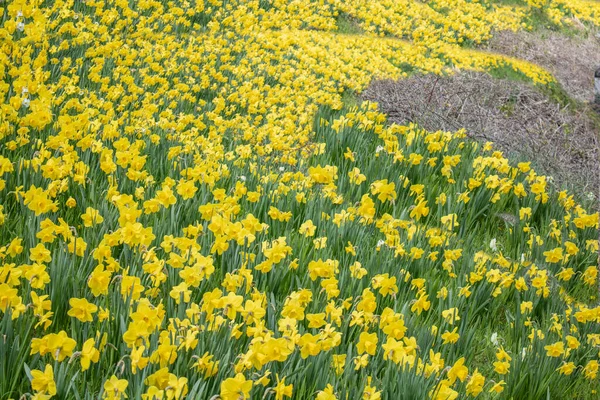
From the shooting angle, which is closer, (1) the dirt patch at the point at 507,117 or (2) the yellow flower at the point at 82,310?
(2) the yellow flower at the point at 82,310

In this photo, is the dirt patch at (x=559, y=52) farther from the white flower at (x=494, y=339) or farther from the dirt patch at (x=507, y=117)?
the white flower at (x=494, y=339)

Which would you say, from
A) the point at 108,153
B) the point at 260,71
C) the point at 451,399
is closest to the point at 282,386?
the point at 451,399

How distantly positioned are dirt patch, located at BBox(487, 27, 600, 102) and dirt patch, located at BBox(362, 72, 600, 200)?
2.98 metres

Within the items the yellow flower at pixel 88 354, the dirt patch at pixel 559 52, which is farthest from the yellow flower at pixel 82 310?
the dirt patch at pixel 559 52

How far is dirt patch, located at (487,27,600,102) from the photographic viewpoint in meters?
12.4

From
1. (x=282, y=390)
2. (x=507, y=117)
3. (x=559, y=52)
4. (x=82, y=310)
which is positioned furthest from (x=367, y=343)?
(x=559, y=52)

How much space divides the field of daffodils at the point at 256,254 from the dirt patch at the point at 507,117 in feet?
3.66

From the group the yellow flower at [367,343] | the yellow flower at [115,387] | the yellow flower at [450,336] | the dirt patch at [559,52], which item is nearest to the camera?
the yellow flower at [115,387]

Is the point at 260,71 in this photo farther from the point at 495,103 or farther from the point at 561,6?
the point at 561,6

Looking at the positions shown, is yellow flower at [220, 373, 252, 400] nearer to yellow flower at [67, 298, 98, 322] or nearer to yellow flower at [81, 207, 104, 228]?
yellow flower at [67, 298, 98, 322]

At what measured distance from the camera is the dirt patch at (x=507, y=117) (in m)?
6.35

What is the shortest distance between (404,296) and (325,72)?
6.00m

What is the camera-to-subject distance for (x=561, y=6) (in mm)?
17266

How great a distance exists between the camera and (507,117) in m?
8.36
